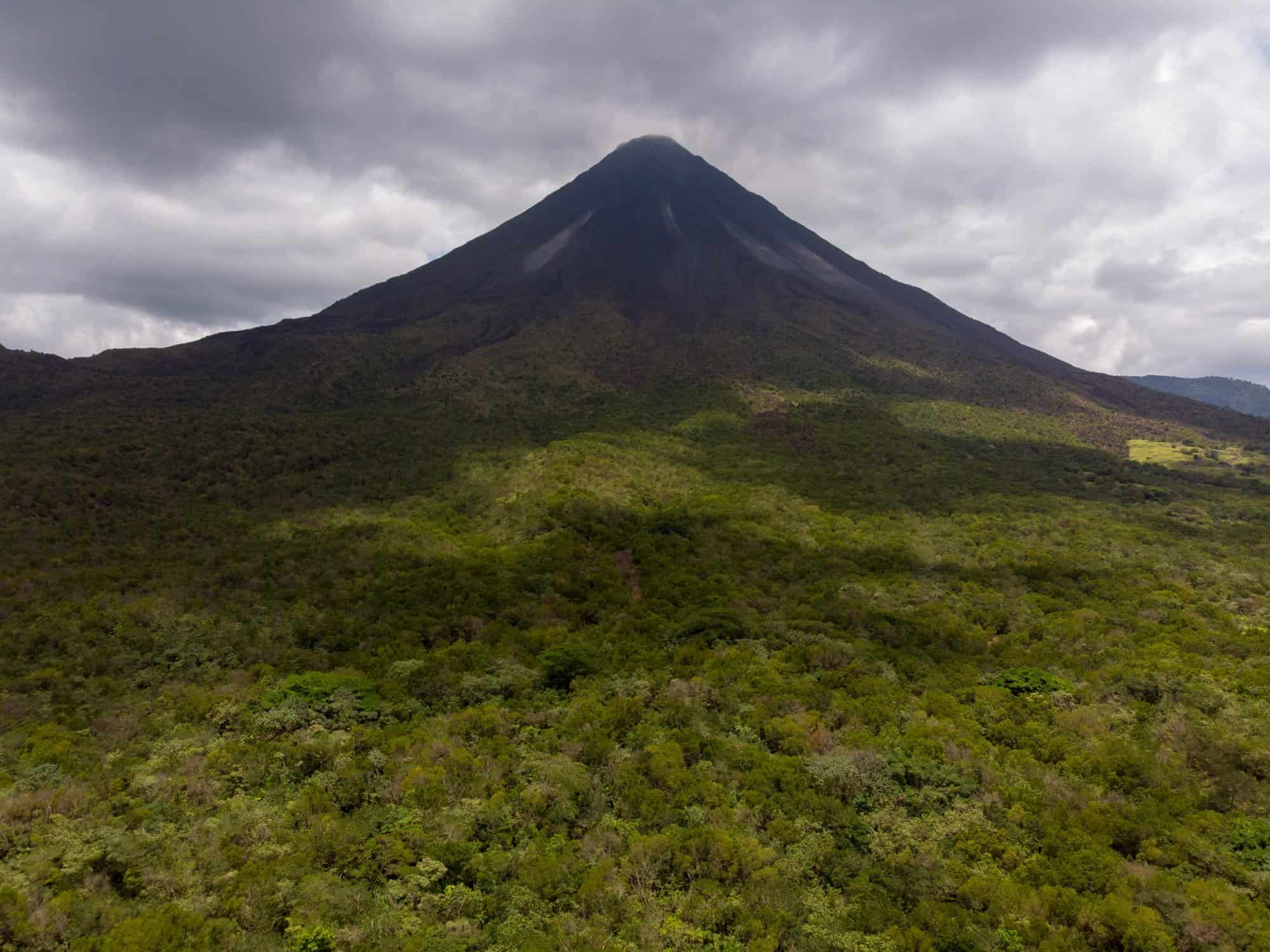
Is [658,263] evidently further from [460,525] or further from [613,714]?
[613,714]

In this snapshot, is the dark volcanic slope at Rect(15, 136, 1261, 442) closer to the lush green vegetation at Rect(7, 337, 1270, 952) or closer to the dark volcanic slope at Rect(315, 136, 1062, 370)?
the dark volcanic slope at Rect(315, 136, 1062, 370)

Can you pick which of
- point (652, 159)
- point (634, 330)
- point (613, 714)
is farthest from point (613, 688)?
point (652, 159)

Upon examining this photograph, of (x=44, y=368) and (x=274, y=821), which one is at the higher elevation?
(x=44, y=368)

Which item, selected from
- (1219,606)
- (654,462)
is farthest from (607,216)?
(1219,606)

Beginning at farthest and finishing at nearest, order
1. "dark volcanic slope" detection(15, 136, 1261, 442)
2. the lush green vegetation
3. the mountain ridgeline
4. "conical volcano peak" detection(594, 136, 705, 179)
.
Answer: "conical volcano peak" detection(594, 136, 705, 179)
"dark volcanic slope" detection(15, 136, 1261, 442)
the mountain ridgeline
the lush green vegetation

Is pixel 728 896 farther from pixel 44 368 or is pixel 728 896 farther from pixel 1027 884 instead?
pixel 44 368

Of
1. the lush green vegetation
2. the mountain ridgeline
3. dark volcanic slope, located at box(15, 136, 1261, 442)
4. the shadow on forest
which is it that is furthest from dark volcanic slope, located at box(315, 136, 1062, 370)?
the lush green vegetation

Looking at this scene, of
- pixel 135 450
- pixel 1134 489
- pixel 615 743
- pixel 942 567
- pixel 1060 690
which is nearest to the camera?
pixel 615 743
